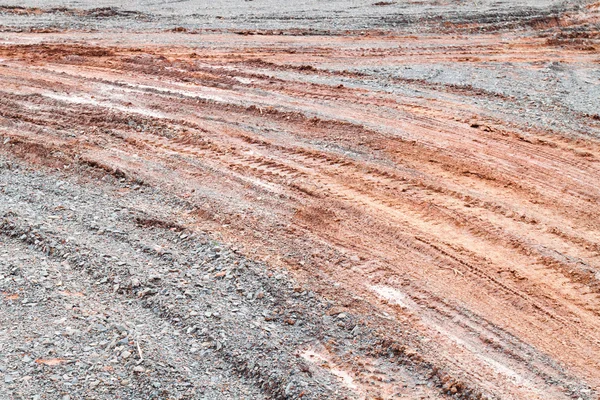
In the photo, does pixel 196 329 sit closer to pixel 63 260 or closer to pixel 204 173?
pixel 63 260

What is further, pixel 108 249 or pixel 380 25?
pixel 380 25

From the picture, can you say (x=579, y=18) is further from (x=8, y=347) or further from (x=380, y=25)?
(x=8, y=347)

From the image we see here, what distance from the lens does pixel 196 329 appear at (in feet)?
15.9

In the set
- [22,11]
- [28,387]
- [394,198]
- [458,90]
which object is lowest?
[28,387]

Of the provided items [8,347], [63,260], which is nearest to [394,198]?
[63,260]

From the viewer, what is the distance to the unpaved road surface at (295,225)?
15.0 ft

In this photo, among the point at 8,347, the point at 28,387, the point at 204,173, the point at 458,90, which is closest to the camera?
the point at 28,387

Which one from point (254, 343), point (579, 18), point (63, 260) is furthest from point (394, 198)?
point (579, 18)

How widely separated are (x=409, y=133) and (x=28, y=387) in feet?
17.8

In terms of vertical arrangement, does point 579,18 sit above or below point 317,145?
above

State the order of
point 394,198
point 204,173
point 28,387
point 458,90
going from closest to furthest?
point 28,387, point 394,198, point 204,173, point 458,90

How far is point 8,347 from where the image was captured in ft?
15.3

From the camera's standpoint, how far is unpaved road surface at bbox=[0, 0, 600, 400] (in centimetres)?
458

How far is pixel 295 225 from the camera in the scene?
6.21m
